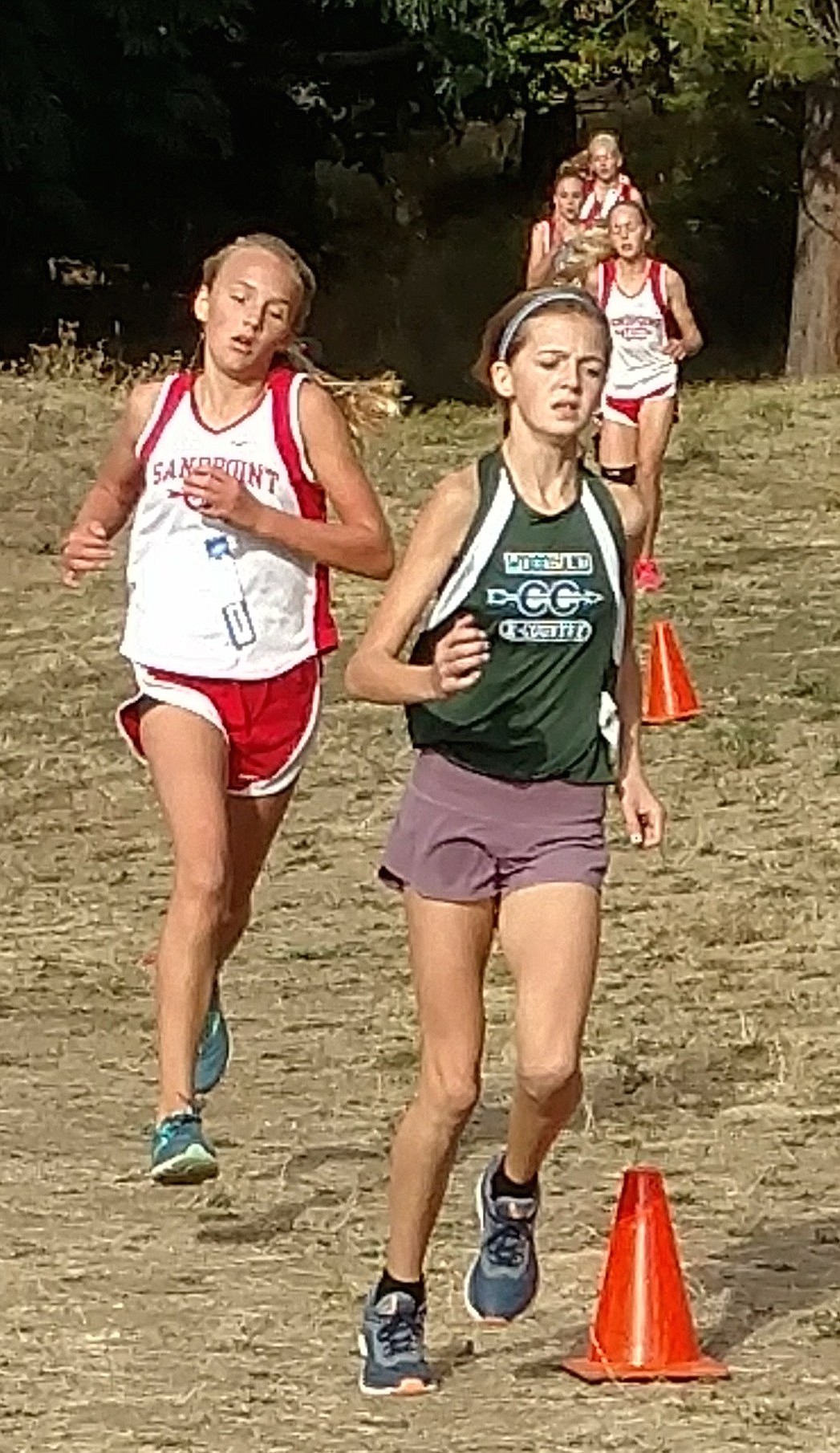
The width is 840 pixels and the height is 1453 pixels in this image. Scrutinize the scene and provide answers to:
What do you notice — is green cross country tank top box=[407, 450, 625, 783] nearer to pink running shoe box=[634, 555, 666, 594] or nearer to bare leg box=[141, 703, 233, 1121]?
bare leg box=[141, 703, 233, 1121]

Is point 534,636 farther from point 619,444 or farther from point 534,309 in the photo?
point 619,444

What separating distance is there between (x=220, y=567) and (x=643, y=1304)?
1.91 metres

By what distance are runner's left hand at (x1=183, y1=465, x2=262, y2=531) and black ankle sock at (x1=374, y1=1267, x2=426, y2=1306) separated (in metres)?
1.63

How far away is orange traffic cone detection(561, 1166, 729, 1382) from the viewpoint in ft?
20.6

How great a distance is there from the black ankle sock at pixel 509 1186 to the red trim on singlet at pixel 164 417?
1799mm

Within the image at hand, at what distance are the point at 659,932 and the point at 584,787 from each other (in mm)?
4435

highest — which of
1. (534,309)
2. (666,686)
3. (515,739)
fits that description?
(534,309)

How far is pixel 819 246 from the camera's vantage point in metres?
29.9

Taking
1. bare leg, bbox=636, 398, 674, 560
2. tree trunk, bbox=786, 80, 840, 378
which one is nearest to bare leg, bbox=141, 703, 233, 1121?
bare leg, bbox=636, 398, 674, 560

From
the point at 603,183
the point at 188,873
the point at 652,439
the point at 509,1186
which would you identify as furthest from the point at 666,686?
the point at 509,1186

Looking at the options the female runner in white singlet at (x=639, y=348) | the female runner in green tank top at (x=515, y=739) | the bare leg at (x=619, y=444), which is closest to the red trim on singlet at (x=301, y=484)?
the female runner in green tank top at (x=515, y=739)

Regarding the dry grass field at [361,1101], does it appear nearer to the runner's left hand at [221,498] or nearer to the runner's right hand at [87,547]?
the runner's right hand at [87,547]

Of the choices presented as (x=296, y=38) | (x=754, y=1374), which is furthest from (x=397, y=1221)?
(x=296, y=38)

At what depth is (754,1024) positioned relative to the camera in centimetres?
939
